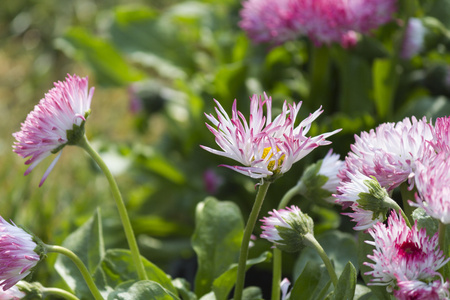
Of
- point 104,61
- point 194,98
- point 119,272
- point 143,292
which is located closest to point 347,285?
point 143,292

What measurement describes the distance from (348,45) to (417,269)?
2.88 feet

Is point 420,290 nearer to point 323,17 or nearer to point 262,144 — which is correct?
point 262,144

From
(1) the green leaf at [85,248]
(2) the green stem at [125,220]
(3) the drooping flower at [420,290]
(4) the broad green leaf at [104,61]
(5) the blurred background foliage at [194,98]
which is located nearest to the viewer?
(3) the drooping flower at [420,290]

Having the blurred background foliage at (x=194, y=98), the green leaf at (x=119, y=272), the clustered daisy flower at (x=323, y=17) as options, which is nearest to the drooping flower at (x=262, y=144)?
the green leaf at (x=119, y=272)

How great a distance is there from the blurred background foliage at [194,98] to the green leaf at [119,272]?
0.27 meters

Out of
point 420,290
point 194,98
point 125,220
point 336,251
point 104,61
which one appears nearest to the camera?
point 420,290

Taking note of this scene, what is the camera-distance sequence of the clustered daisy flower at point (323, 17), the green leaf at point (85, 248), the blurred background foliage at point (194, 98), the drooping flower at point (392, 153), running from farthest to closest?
the blurred background foliage at point (194, 98)
the clustered daisy flower at point (323, 17)
the green leaf at point (85, 248)
the drooping flower at point (392, 153)

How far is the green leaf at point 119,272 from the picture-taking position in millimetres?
796

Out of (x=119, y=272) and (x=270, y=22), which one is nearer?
(x=119, y=272)

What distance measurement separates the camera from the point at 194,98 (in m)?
1.59

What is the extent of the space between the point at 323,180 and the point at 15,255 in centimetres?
36

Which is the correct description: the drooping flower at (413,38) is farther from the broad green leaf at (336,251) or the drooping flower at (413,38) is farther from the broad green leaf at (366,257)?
the broad green leaf at (366,257)

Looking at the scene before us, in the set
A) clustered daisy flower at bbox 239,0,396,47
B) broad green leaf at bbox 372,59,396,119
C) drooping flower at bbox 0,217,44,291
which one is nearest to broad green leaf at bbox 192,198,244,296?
drooping flower at bbox 0,217,44,291

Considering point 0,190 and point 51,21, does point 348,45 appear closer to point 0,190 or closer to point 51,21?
point 0,190
